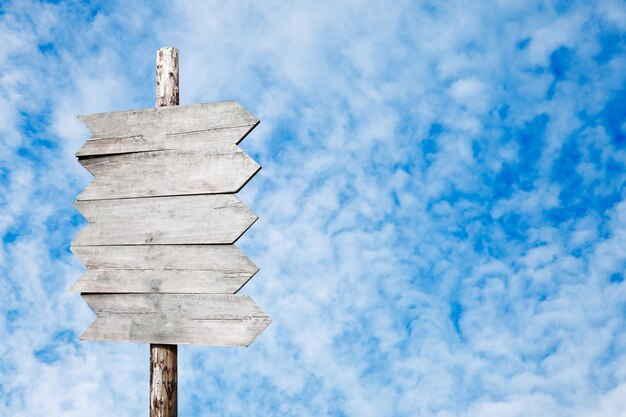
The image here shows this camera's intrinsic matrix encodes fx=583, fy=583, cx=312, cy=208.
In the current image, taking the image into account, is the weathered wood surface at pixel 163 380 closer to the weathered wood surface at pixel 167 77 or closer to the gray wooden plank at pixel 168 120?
the gray wooden plank at pixel 168 120

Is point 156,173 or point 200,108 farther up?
point 200,108

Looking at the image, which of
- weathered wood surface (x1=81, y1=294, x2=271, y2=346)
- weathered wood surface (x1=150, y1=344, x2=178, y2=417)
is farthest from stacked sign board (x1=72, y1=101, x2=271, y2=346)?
weathered wood surface (x1=150, y1=344, x2=178, y2=417)

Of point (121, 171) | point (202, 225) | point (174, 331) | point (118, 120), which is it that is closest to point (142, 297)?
point (174, 331)

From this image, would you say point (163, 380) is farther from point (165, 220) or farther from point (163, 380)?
point (165, 220)

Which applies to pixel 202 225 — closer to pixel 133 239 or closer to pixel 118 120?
pixel 133 239

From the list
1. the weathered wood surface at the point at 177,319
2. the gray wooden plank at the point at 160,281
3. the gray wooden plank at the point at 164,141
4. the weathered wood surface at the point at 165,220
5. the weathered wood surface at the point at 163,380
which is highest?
the gray wooden plank at the point at 164,141

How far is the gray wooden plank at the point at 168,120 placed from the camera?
150 inches

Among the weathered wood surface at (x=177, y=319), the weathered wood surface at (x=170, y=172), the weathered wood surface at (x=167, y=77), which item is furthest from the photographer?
the weathered wood surface at (x=167, y=77)

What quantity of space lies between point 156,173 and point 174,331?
1.05 meters

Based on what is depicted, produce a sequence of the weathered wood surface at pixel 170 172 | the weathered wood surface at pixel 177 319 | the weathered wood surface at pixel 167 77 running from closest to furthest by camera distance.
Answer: the weathered wood surface at pixel 177 319
the weathered wood surface at pixel 170 172
the weathered wood surface at pixel 167 77

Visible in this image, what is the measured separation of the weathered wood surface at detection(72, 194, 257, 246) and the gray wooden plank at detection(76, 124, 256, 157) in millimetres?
348

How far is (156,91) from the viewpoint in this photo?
4121 millimetres

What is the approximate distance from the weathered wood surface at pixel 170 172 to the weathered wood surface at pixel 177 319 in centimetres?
69

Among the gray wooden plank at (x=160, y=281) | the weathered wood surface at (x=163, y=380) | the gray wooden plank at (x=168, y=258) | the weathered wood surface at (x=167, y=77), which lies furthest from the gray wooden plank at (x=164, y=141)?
the weathered wood surface at (x=163, y=380)
